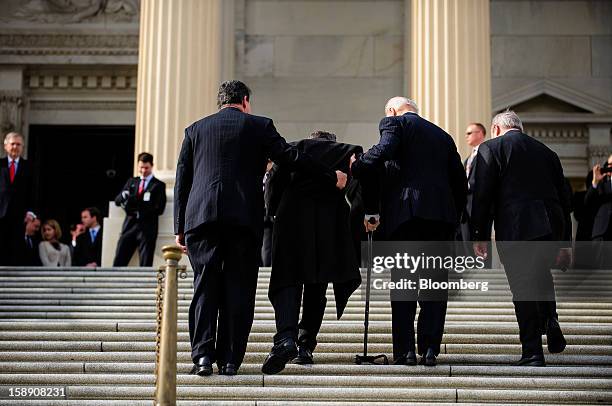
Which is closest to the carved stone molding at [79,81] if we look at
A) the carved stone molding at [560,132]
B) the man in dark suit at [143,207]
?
the man in dark suit at [143,207]

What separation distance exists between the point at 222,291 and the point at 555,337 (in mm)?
2676

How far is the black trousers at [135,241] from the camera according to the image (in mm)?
15491

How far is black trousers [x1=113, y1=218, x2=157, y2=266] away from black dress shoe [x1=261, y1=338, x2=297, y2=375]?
6.75 metres

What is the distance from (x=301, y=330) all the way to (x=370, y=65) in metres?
12.3

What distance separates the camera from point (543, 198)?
971 centimetres

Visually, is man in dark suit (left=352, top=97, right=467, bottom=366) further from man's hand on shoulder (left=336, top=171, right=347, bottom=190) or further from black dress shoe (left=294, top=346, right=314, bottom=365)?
black dress shoe (left=294, top=346, right=314, bottom=365)

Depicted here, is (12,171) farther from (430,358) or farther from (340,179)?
(430,358)

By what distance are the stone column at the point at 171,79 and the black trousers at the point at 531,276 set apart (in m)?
7.20

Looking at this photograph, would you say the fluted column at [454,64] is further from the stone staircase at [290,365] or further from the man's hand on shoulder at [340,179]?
the man's hand on shoulder at [340,179]

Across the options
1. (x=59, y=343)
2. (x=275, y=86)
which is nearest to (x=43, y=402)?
(x=59, y=343)

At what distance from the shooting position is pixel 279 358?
8.85 m

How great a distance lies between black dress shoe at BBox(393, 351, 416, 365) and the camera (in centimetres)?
924

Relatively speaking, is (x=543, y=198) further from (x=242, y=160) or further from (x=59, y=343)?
(x=59, y=343)

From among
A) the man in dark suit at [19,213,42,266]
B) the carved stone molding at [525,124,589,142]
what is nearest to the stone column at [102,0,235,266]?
the man in dark suit at [19,213,42,266]
